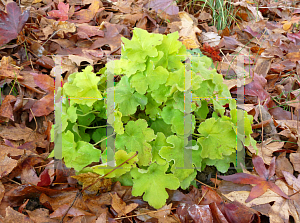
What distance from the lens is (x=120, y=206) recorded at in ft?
3.87

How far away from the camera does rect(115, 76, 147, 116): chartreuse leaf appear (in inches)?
47.3

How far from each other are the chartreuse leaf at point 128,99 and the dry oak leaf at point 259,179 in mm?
609

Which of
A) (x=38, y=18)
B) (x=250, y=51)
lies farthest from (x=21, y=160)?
(x=250, y=51)

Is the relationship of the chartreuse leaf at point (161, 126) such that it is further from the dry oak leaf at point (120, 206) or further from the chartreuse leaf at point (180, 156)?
the dry oak leaf at point (120, 206)

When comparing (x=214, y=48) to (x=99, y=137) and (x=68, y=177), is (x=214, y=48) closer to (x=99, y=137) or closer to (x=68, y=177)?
(x=99, y=137)

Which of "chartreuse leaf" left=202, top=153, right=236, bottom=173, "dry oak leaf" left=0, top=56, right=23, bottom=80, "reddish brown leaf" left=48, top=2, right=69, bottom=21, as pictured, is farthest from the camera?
"reddish brown leaf" left=48, top=2, right=69, bottom=21

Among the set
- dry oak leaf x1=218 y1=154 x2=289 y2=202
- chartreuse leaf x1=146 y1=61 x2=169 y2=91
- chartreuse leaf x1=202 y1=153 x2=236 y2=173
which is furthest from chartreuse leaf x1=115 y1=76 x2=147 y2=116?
dry oak leaf x1=218 y1=154 x2=289 y2=202

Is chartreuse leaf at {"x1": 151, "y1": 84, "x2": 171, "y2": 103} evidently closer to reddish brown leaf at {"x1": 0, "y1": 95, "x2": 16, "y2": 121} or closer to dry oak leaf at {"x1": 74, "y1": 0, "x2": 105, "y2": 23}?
reddish brown leaf at {"x1": 0, "y1": 95, "x2": 16, "y2": 121}

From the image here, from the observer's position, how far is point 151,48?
1.11 meters

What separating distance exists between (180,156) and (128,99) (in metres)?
0.40

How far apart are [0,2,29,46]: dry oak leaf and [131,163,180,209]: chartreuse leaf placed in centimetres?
141

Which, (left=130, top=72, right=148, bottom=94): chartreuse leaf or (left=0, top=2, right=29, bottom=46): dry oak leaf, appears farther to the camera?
(left=0, top=2, right=29, bottom=46): dry oak leaf

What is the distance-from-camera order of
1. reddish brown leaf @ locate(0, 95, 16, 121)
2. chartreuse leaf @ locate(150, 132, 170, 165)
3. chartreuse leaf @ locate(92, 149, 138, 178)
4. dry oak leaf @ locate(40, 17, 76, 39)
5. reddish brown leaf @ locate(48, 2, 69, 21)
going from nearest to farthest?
chartreuse leaf @ locate(92, 149, 138, 178)
chartreuse leaf @ locate(150, 132, 170, 165)
reddish brown leaf @ locate(0, 95, 16, 121)
dry oak leaf @ locate(40, 17, 76, 39)
reddish brown leaf @ locate(48, 2, 69, 21)

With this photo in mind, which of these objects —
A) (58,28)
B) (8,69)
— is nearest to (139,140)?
(8,69)
